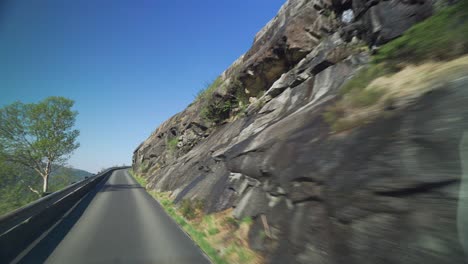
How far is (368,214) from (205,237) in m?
5.74

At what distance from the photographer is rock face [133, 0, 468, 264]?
3.06 meters

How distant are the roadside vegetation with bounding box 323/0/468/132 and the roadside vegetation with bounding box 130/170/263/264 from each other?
146 inches

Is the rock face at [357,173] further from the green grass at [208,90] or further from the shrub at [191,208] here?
the green grass at [208,90]

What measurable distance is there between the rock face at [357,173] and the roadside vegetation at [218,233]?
376 mm

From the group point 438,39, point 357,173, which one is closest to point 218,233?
point 357,173

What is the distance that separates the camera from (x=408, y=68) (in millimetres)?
5305

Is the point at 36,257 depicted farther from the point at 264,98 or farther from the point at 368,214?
the point at 264,98

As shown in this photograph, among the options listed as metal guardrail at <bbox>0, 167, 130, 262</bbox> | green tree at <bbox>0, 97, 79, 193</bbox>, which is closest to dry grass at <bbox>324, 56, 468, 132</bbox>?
metal guardrail at <bbox>0, 167, 130, 262</bbox>

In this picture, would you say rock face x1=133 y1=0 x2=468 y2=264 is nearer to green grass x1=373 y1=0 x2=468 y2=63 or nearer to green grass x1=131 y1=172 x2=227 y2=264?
green grass x1=131 y1=172 x2=227 y2=264

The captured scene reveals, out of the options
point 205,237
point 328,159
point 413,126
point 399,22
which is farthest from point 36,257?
point 399,22

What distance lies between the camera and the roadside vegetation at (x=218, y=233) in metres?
6.14

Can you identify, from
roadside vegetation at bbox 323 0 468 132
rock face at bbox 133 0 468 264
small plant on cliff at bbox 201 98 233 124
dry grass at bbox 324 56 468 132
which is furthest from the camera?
small plant on cliff at bbox 201 98 233 124

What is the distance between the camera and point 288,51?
537 inches

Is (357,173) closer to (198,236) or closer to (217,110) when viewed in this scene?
(198,236)
